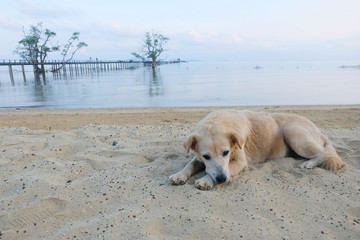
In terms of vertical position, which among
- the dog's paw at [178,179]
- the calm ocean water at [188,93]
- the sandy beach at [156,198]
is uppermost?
the dog's paw at [178,179]

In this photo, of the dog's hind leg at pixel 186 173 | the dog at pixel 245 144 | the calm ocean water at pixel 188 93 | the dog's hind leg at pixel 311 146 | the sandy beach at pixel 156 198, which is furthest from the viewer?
the calm ocean water at pixel 188 93

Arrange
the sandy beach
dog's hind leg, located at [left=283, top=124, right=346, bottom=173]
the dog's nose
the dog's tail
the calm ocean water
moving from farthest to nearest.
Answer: the calm ocean water < dog's hind leg, located at [left=283, top=124, right=346, bottom=173] < the dog's tail < the dog's nose < the sandy beach

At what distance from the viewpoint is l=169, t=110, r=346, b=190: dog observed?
13.0ft

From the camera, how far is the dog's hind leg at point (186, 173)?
4062 mm

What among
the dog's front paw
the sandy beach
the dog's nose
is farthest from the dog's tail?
the dog's front paw

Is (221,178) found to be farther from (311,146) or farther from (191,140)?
(311,146)

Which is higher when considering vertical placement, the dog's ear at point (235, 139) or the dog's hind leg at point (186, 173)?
the dog's ear at point (235, 139)

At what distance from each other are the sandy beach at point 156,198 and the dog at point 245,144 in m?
0.19

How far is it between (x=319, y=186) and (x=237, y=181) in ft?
3.82

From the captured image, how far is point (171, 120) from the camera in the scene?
10.1 metres

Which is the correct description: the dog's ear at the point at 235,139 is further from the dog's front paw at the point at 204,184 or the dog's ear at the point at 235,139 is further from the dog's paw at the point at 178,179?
the dog's paw at the point at 178,179

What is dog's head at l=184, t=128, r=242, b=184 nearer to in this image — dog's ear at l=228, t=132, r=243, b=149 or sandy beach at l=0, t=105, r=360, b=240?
dog's ear at l=228, t=132, r=243, b=149

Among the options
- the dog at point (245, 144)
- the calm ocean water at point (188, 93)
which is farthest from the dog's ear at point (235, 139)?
the calm ocean water at point (188, 93)

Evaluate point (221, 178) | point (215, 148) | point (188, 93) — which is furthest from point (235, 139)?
point (188, 93)
